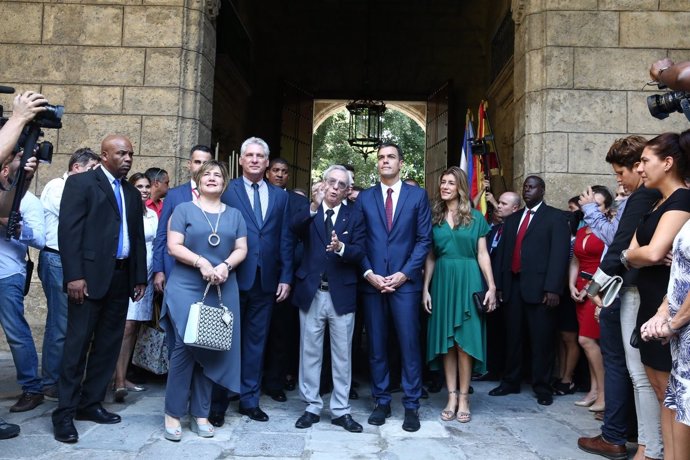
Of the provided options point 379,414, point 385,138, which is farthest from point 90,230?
point 385,138

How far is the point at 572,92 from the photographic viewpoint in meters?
6.96

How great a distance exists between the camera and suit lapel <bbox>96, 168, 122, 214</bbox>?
14.3 ft

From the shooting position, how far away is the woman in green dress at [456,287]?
4.82 meters

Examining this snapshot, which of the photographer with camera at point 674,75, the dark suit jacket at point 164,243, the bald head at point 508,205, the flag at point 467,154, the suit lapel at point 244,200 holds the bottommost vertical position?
the dark suit jacket at point 164,243

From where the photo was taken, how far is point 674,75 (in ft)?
10.7

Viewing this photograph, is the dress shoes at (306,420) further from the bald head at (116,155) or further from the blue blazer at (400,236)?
the bald head at (116,155)

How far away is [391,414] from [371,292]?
0.99 meters

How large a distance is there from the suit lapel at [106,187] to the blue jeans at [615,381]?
343cm

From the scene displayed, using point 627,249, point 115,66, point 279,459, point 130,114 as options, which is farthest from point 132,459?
point 115,66

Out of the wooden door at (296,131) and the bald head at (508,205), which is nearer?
the bald head at (508,205)

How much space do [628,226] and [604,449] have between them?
141 centimetres

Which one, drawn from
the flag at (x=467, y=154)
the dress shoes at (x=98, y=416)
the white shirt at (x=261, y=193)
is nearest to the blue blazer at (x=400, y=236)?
the white shirt at (x=261, y=193)

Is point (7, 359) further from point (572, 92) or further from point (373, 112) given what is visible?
point (373, 112)

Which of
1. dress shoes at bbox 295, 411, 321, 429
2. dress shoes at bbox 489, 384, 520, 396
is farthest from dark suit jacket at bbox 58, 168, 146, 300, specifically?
dress shoes at bbox 489, 384, 520, 396
